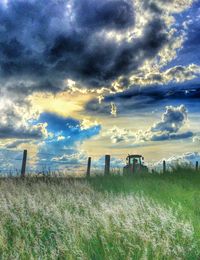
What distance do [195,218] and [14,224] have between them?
4293mm

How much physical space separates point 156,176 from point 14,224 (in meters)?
13.2

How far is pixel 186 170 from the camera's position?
22.5 metres

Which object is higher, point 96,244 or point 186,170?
point 186,170

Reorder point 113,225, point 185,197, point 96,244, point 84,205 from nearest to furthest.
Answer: point 96,244, point 113,225, point 84,205, point 185,197

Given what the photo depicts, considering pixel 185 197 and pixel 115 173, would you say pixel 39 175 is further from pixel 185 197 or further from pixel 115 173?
pixel 185 197

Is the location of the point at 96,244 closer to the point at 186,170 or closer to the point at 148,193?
the point at 148,193

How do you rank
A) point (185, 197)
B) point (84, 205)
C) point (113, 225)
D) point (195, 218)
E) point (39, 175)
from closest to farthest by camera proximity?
point (113, 225), point (195, 218), point (84, 205), point (185, 197), point (39, 175)

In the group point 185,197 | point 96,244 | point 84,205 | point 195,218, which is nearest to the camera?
point 96,244

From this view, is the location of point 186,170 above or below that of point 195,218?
above

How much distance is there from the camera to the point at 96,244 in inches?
286

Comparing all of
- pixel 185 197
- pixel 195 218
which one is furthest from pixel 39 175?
pixel 195 218

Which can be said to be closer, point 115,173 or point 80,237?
point 80,237

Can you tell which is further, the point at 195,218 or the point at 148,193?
the point at 148,193

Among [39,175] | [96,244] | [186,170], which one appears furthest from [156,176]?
[96,244]
